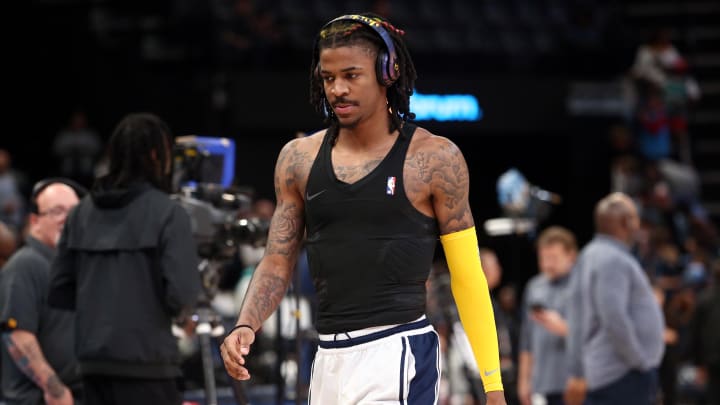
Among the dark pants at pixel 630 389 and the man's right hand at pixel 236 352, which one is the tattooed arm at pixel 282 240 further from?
the dark pants at pixel 630 389

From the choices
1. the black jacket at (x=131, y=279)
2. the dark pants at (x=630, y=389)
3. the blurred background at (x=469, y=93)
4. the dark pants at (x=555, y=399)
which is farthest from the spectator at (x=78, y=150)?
the black jacket at (x=131, y=279)

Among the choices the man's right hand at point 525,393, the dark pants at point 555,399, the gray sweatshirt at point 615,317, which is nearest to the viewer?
the gray sweatshirt at point 615,317

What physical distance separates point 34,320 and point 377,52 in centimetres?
221

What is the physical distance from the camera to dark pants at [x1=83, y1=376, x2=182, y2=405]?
186 inches

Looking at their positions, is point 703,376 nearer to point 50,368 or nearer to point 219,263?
point 219,263

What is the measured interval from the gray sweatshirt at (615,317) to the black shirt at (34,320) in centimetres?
284

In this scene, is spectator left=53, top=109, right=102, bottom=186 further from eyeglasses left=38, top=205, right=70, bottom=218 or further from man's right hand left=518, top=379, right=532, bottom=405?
eyeglasses left=38, top=205, right=70, bottom=218

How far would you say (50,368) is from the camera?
197 inches

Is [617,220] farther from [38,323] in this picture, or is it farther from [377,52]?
[377,52]

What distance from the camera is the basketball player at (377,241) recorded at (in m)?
3.59

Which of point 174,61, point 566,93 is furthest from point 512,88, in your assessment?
point 174,61

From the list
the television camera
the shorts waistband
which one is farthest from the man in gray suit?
the shorts waistband

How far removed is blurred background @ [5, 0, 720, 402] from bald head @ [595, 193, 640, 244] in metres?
5.41

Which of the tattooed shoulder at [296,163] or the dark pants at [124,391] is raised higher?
the tattooed shoulder at [296,163]
